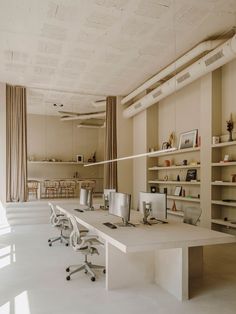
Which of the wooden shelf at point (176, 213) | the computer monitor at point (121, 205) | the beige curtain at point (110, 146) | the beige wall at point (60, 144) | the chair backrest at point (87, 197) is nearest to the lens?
the computer monitor at point (121, 205)

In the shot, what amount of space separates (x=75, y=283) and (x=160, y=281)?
3.57 feet

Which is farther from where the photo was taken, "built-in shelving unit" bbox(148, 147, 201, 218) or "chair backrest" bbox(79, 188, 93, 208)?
"built-in shelving unit" bbox(148, 147, 201, 218)

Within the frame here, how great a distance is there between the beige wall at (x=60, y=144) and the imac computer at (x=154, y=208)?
9172mm

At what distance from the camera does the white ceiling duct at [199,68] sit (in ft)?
17.2

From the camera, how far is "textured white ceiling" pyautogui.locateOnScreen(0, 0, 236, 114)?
4.81 m

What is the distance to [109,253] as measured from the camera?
11.9 feet

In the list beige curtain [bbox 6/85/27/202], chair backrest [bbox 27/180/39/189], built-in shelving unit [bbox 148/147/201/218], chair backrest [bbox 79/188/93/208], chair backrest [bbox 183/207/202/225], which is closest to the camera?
chair backrest [bbox 183/207/202/225]

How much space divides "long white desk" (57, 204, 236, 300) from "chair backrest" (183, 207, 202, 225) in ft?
1.63

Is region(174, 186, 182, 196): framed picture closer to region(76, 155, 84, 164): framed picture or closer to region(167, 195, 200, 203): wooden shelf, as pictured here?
region(167, 195, 200, 203): wooden shelf

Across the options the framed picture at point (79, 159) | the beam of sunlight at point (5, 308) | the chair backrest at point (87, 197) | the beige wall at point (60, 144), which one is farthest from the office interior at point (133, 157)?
the framed picture at point (79, 159)

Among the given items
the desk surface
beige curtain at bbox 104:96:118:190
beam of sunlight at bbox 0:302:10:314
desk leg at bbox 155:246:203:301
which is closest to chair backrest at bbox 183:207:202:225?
the desk surface

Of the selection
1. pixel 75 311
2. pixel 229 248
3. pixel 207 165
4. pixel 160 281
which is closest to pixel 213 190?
pixel 207 165

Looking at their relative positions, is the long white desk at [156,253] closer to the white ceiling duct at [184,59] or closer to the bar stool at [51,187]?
the white ceiling duct at [184,59]

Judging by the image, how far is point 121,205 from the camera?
4238 millimetres
